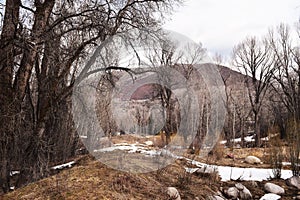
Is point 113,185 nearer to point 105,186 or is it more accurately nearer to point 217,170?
point 105,186

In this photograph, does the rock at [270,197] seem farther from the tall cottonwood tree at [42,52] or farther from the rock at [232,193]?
the tall cottonwood tree at [42,52]

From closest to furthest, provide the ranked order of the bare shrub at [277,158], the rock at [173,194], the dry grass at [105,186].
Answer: the dry grass at [105,186] → the rock at [173,194] → the bare shrub at [277,158]

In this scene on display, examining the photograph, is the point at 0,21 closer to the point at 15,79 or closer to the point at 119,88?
the point at 15,79

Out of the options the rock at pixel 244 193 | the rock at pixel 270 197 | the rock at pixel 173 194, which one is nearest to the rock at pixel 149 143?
the rock at pixel 173 194

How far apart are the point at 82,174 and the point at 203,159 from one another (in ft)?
13.7

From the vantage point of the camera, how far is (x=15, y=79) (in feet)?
20.7

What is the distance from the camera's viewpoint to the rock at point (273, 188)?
20.1 feet

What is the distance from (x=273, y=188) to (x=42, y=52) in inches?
200

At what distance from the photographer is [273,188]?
6.19 metres

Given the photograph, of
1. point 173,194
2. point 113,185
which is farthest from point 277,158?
point 113,185

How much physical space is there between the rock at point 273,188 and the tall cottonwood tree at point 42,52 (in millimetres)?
4055

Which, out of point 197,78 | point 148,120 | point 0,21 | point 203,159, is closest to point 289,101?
point 203,159

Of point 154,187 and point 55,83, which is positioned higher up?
point 55,83

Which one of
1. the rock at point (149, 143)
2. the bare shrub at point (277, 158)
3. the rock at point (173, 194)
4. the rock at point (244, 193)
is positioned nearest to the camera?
the rock at point (173, 194)
